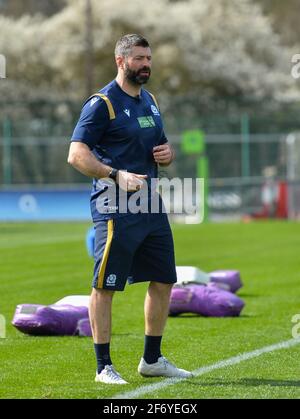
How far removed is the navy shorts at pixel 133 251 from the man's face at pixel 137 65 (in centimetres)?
91

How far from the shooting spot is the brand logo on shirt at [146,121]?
320 inches

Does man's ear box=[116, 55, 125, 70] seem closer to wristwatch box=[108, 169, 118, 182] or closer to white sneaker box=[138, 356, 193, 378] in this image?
wristwatch box=[108, 169, 118, 182]

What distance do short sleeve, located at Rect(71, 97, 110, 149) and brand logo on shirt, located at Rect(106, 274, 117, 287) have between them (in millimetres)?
853

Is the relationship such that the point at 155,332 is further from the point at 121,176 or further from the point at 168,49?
the point at 168,49

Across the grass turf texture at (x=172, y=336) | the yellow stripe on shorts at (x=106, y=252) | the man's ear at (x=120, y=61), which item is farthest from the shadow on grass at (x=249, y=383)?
the man's ear at (x=120, y=61)

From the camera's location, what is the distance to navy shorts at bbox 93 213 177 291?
7.98 m

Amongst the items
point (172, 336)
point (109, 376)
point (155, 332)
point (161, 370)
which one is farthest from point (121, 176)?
point (172, 336)

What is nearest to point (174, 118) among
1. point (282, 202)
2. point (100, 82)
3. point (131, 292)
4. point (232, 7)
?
point (282, 202)

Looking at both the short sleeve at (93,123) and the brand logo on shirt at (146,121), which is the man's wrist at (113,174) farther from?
the brand logo on shirt at (146,121)

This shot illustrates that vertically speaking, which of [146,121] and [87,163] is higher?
[146,121]

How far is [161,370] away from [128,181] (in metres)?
1.37

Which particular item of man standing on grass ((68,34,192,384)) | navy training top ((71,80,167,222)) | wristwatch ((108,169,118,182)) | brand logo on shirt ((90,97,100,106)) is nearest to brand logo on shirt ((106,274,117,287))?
man standing on grass ((68,34,192,384))

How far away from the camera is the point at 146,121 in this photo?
816 cm

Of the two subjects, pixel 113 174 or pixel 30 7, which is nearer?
pixel 113 174
